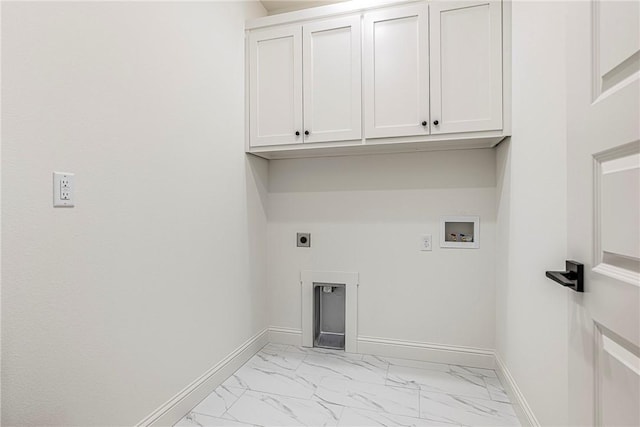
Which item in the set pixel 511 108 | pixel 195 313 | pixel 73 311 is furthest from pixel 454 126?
pixel 73 311

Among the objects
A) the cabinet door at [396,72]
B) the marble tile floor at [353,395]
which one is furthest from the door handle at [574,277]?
the cabinet door at [396,72]

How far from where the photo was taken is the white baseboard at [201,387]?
160 cm

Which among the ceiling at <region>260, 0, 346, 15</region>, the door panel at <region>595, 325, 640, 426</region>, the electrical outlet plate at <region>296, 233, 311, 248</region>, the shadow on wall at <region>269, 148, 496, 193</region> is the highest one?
the ceiling at <region>260, 0, 346, 15</region>

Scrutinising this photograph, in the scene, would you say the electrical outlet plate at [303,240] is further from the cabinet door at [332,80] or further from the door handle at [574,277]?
the door handle at [574,277]

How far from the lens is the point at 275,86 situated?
2.35m

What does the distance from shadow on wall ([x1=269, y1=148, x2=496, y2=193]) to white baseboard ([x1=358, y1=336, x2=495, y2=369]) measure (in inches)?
46.1

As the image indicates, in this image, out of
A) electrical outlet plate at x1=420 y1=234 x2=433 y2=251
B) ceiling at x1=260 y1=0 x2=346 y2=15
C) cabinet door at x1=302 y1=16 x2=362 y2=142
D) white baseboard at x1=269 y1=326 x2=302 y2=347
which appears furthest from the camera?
white baseboard at x1=269 y1=326 x2=302 y2=347

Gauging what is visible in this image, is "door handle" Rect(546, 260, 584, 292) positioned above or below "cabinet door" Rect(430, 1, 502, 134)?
below

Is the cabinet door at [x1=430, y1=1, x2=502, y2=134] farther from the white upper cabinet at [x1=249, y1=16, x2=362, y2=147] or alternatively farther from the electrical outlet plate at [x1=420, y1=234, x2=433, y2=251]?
the electrical outlet plate at [x1=420, y1=234, x2=433, y2=251]

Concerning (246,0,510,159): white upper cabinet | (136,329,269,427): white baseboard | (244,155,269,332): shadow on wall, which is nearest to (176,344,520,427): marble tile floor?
(136,329,269,427): white baseboard

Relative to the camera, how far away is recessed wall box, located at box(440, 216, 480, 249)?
233cm

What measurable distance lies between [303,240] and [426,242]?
970mm

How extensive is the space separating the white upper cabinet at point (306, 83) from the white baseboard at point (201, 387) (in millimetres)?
1508

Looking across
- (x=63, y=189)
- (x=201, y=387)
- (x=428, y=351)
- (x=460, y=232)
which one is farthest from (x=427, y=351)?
(x=63, y=189)
